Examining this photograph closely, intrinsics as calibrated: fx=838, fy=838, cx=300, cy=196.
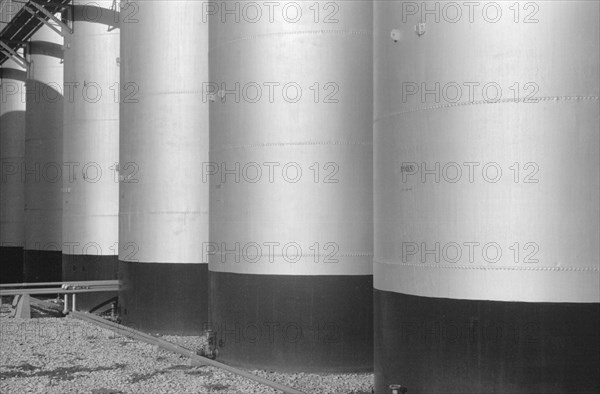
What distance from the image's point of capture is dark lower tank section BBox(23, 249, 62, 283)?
24.8 m

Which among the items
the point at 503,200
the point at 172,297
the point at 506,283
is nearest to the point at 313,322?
the point at 506,283

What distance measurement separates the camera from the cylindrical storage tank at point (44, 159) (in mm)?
24641

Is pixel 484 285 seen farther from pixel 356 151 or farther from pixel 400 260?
pixel 356 151

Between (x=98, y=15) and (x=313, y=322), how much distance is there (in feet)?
39.6

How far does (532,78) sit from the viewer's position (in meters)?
7.60

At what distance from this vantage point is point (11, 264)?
2886cm

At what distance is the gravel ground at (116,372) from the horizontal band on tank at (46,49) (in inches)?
467

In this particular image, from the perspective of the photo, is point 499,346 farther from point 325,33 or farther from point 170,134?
point 170,134

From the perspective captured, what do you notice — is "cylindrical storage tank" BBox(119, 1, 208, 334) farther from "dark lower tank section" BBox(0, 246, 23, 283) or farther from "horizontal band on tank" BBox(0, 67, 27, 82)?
"horizontal band on tank" BBox(0, 67, 27, 82)

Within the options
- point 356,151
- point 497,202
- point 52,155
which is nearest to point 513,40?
point 497,202

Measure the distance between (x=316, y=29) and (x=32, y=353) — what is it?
704 cm

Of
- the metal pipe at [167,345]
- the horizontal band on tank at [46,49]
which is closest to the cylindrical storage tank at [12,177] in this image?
the horizontal band on tank at [46,49]

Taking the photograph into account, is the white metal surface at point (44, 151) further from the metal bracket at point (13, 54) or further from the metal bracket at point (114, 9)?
the metal bracket at point (114, 9)

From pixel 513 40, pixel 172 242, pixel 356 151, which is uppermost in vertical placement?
pixel 513 40
